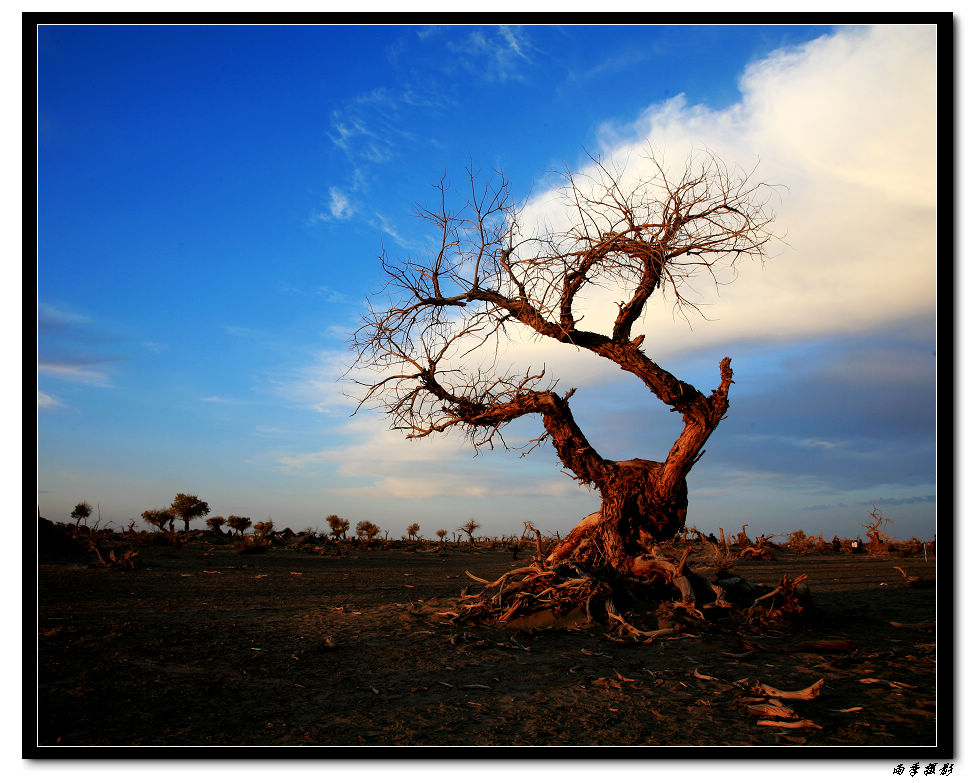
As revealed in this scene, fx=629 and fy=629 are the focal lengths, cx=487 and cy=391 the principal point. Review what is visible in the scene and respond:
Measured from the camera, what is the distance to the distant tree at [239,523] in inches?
1033

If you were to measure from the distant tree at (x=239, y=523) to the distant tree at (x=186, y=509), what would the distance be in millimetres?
A: 2200

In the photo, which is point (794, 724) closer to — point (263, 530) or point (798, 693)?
point (798, 693)

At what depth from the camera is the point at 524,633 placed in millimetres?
8031

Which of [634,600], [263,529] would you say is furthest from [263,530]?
[634,600]

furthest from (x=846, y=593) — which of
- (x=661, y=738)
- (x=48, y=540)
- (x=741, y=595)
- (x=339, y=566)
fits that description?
(x=48, y=540)

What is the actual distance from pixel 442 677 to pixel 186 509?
25.1 m

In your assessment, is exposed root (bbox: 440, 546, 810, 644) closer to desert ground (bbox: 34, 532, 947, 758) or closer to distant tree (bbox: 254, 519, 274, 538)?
desert ground (bbox: 34, 532, 947, 758)

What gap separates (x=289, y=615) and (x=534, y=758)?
19.5 ft

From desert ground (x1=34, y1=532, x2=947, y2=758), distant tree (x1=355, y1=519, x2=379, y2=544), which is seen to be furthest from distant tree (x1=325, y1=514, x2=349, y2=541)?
desert ground (x1=34, y1=532, x2=947, y2=758)

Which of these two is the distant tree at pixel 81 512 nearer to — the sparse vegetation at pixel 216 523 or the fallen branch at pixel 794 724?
the sparse vegetation at pixel 216 523

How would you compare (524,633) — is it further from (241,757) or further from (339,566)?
(339,566)

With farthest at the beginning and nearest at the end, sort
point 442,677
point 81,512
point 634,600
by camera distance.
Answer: point 81,512 → point 634,600 → point 442,677

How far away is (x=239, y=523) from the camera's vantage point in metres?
26.4

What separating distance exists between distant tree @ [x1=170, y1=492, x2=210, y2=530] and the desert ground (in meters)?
17.7
